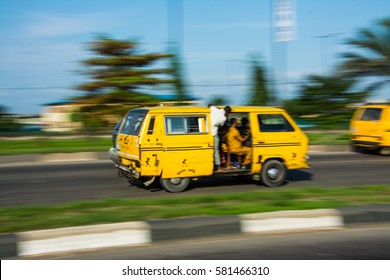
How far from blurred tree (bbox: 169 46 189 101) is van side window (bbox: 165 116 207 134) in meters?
14.7

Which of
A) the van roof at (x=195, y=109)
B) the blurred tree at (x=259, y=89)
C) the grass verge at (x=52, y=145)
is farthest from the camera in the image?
the blurred tree at (x=259, y=89)

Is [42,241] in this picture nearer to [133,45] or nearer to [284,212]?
[284,212]

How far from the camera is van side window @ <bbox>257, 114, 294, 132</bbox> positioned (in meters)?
10.5

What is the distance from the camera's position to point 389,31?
28.9 metres

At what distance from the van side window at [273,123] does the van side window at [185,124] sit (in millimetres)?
1345

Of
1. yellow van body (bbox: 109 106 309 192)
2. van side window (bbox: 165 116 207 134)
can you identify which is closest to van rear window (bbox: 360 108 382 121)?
yellow van body (bbox: 109 106 309 192)

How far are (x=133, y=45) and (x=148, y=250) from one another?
20542mm

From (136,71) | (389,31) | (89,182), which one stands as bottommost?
(89,182)

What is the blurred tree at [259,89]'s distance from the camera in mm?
26250

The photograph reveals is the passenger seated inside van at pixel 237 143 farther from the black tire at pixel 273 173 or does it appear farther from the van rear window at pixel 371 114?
the van rear window at pixel 371 114

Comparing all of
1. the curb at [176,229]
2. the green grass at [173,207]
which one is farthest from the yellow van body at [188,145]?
the curb at [176,229]

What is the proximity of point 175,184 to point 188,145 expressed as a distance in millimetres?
837

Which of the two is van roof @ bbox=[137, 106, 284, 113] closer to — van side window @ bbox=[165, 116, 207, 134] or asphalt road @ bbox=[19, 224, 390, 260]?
van side window @ bbox=[165, 116, 207, 134]
